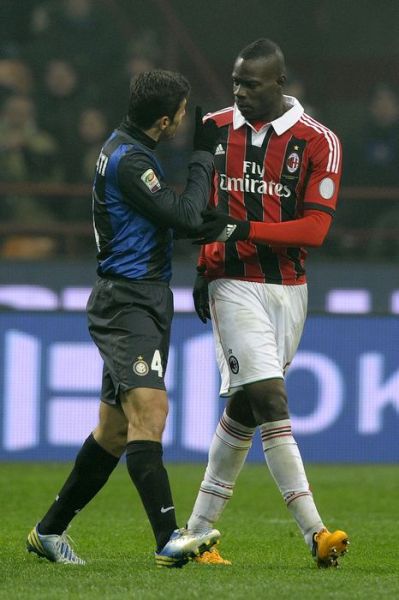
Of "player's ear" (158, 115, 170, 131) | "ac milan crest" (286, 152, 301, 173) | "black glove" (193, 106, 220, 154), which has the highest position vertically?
"player's ear" (158, 115, 170, 131)

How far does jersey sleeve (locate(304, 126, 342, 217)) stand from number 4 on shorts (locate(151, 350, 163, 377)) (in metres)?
Result: 0.88

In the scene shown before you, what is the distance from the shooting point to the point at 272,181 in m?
5.74

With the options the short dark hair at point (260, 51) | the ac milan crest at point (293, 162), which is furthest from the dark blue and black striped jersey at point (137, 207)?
the short dark hair at point (260, 51)

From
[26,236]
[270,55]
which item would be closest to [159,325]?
[270,55]

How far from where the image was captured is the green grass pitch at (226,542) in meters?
4.61

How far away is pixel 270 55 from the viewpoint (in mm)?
5688

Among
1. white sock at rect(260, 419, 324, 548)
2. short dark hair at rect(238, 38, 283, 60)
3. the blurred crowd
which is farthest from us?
the blurred crowd

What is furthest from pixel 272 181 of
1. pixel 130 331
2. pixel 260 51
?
pixel 130 331

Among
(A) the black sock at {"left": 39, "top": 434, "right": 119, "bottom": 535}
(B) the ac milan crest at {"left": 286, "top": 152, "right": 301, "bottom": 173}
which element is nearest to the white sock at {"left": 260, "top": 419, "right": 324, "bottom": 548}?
(A) the black sock at {"left": 39, "top": 434, "right": 119, "bottom": 535}

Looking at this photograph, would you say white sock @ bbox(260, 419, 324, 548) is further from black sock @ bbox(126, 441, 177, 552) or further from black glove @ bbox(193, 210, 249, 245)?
black glove @ bbox(193, 210, 249, 245)

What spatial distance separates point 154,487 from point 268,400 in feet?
1.96

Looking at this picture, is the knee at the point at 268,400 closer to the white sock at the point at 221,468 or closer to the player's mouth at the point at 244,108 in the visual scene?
the white sock at the point at 221,468

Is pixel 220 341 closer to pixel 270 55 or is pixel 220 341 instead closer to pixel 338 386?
pixel 270 55

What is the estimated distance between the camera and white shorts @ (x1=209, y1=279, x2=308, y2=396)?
18.3 feet
